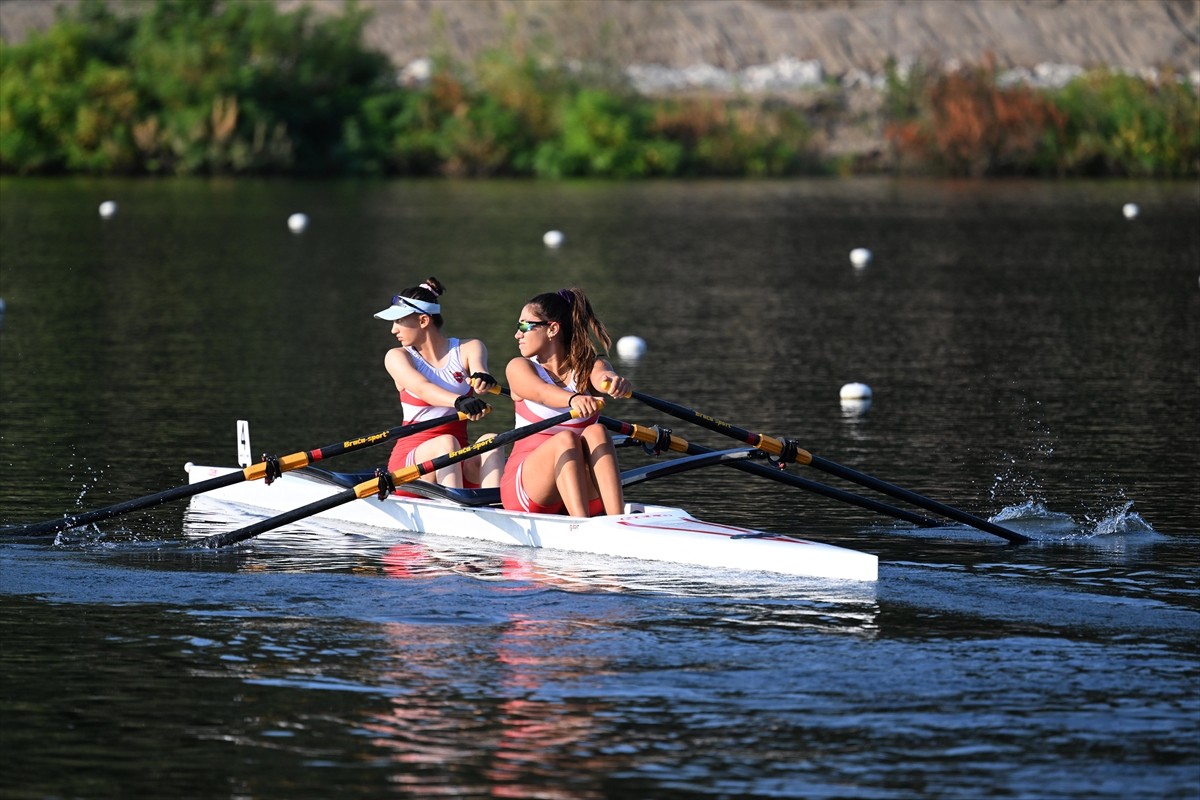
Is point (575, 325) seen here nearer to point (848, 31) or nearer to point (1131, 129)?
point (1131, 129)

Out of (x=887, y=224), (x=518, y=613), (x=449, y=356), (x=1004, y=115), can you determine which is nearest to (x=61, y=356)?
(x=449, y=356)

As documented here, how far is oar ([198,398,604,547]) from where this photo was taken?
9065 millimetres

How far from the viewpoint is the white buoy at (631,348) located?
53.7 feet

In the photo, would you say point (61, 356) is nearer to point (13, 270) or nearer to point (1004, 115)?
point (13, 270)

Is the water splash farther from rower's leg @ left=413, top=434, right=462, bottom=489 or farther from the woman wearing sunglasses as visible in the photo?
rower's leg @ left=413, top=434, right=462, bottom=489

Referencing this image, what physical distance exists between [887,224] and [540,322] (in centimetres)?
2332

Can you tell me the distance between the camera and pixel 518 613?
783 cm

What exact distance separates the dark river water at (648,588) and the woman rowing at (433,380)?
611mm

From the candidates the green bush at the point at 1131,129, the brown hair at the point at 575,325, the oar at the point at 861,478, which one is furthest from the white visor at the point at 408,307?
the green bush at the point at 1131,129

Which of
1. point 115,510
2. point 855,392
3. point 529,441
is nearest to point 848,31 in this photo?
point 855,392

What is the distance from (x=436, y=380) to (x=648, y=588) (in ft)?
7.05

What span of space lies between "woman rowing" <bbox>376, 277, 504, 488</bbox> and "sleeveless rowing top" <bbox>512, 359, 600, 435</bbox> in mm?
543

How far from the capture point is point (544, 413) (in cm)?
910

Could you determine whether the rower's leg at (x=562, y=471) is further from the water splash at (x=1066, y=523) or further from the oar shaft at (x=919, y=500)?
the water splash at (x=1066, y=523)
